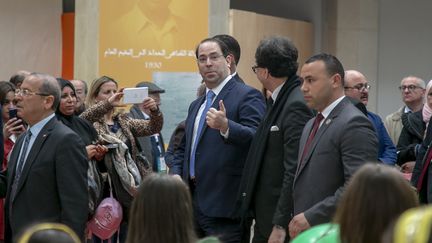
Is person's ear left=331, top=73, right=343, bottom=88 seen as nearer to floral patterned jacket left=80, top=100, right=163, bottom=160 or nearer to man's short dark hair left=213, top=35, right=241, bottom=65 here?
man's short dark hair left=213, top=35, right=241, bottom=65

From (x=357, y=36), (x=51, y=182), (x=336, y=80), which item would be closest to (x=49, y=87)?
(x=51, y=182)

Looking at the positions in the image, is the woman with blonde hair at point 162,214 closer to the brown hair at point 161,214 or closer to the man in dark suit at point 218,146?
the brown hair at point 161,214

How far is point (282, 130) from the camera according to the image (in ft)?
18.9

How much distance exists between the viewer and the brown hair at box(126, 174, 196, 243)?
10.6 ft

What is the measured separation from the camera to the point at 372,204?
109 inches

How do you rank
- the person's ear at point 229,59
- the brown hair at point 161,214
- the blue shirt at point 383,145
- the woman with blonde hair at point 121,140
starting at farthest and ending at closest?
the blue shirt at point 383,145, the woman with blonde hair at point 121,140, the person's ear at point 229,59, the brown hair at point 161,214

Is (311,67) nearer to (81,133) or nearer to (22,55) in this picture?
(81,133)

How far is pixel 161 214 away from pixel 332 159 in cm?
211

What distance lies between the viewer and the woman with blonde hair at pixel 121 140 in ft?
23.5

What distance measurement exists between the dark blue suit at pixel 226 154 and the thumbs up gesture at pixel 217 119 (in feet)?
0.49

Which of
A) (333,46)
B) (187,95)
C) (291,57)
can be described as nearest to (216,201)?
(291,57)

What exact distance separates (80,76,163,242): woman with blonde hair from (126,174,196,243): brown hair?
383cm

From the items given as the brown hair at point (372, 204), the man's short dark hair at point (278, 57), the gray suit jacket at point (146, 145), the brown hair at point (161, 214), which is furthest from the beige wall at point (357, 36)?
the brown hair at point (372, 204)

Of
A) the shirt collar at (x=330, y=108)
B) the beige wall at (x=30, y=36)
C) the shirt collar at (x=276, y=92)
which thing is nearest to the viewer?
the shirt collar at (x=330, y=108)
